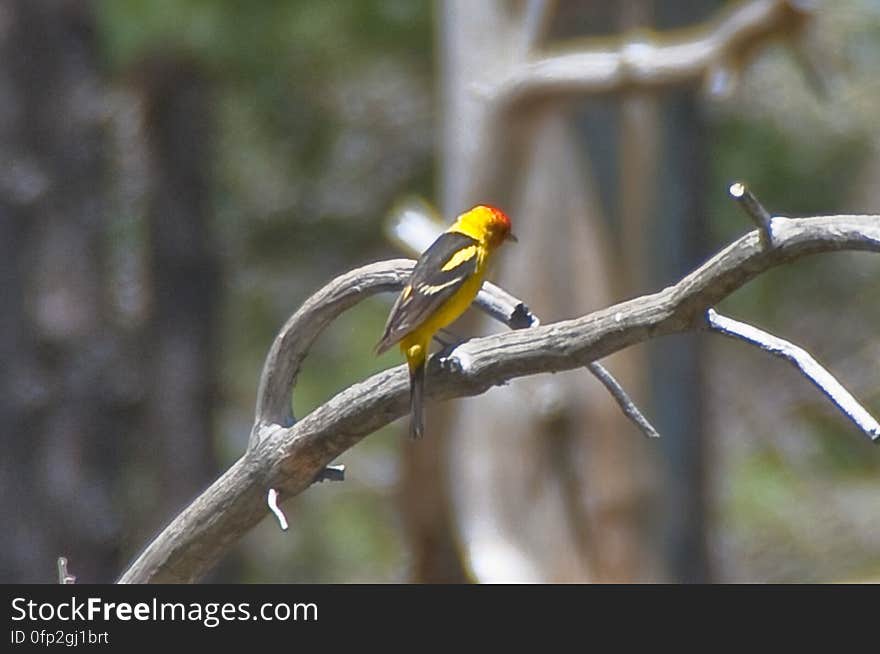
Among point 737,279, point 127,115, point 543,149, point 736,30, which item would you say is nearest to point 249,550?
point 127,115

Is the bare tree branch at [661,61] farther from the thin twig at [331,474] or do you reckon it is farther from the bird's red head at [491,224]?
the thin twig at [331,474]

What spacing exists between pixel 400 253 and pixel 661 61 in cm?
432

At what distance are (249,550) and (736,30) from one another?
25.0ft

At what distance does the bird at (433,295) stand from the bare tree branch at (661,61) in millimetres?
3182

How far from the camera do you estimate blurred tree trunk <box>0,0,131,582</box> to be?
6.95 metres

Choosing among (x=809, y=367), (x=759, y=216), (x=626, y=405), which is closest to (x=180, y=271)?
(x=626, y=405)

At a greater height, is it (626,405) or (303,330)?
(303,330)

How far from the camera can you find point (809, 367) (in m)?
2.34

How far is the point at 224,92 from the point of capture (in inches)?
460

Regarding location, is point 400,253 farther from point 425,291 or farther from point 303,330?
point 303,330

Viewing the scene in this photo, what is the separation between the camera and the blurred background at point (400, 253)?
7.08 m

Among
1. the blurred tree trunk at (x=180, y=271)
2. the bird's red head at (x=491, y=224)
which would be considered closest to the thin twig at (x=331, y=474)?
the bird's red head at (x=491, y=224)

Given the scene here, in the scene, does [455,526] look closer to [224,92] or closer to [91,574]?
[91,574]
